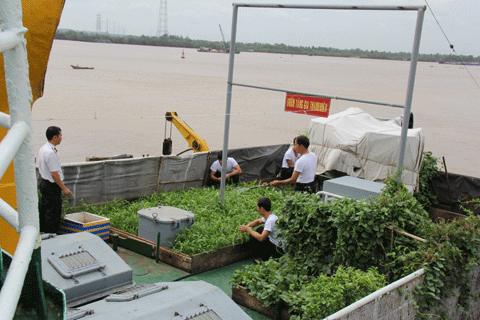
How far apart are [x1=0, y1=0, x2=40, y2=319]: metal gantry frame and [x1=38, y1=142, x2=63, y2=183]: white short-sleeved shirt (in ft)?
20.0

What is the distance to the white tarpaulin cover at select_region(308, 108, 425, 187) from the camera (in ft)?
38.2

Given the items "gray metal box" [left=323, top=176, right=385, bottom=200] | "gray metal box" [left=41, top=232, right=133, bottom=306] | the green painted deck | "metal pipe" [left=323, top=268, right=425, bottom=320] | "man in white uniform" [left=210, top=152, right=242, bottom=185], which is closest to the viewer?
"metal pipe" [left=323, top=268, right=425, bottom=320]

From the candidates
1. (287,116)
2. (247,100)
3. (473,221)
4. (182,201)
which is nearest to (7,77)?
(473,221)

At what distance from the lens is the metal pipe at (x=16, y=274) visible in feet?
4.35

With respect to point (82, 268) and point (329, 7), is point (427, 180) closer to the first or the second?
point (329, 7)

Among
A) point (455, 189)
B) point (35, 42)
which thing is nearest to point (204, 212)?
point (455, 189)

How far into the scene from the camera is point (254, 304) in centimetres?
632

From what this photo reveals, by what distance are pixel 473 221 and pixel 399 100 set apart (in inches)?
1823

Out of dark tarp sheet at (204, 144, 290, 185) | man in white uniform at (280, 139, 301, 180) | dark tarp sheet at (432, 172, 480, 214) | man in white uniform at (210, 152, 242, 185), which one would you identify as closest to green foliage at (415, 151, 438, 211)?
dark tarp sheet at (432, 172, 480, 214)

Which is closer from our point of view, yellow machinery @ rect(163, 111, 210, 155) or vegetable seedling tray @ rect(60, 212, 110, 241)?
vegetable seedling tray @ rect(60, 212, 110, 241)

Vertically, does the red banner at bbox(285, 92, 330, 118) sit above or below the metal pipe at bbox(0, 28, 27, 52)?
below

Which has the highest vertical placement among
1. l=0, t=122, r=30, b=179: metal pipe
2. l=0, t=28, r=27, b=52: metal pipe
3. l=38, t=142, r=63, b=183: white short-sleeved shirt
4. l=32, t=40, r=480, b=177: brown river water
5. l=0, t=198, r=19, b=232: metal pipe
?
l=0, t=28, r=27, b=52: metal pipe

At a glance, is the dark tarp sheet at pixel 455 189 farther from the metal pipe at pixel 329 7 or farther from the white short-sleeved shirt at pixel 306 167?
the metal pipe at pixel 329 7

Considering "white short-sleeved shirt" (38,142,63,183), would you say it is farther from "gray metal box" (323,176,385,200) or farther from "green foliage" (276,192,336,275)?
"gray metal box" (323,176,385,200)
